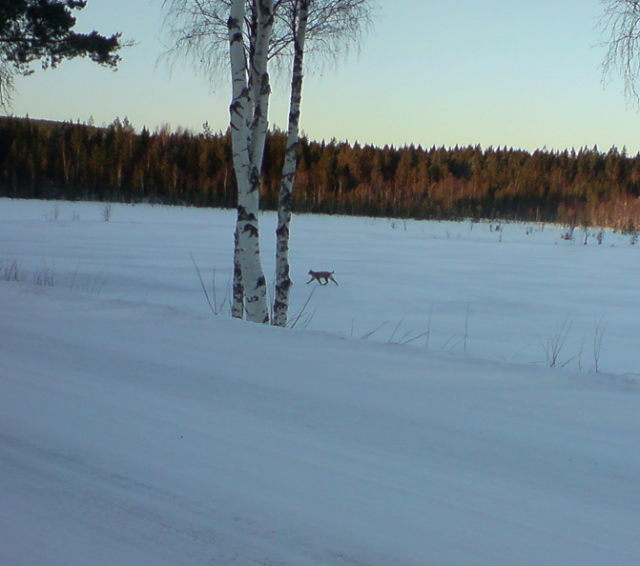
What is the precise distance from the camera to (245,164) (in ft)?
17.6

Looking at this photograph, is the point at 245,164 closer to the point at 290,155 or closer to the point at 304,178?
the point at 290,155

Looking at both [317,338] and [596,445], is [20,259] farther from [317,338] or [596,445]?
[596,445]

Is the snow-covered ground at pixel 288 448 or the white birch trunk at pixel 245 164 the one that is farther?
the white birch trunk at pixel 245 164

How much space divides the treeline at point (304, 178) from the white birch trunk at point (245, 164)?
2081 cm

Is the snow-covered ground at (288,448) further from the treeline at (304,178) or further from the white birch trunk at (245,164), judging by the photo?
the treeline at (304,178)

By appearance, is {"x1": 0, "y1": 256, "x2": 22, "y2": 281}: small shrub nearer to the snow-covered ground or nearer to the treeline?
the snow-covered ground

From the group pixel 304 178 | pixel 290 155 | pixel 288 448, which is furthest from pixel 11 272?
pixel 304 178

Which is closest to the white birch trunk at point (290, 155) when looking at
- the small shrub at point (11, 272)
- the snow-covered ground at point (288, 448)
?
the snow-covered ground at point (288, 448)

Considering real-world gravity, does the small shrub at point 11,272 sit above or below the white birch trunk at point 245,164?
below

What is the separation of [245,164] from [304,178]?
2408 cm

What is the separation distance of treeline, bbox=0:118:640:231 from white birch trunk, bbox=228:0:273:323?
819 inches

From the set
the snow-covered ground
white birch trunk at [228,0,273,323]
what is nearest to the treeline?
white birch trunk at [228,0,273,323]

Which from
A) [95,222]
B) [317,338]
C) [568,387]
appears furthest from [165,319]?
[95,222]

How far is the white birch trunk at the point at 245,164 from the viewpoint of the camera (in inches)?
203
